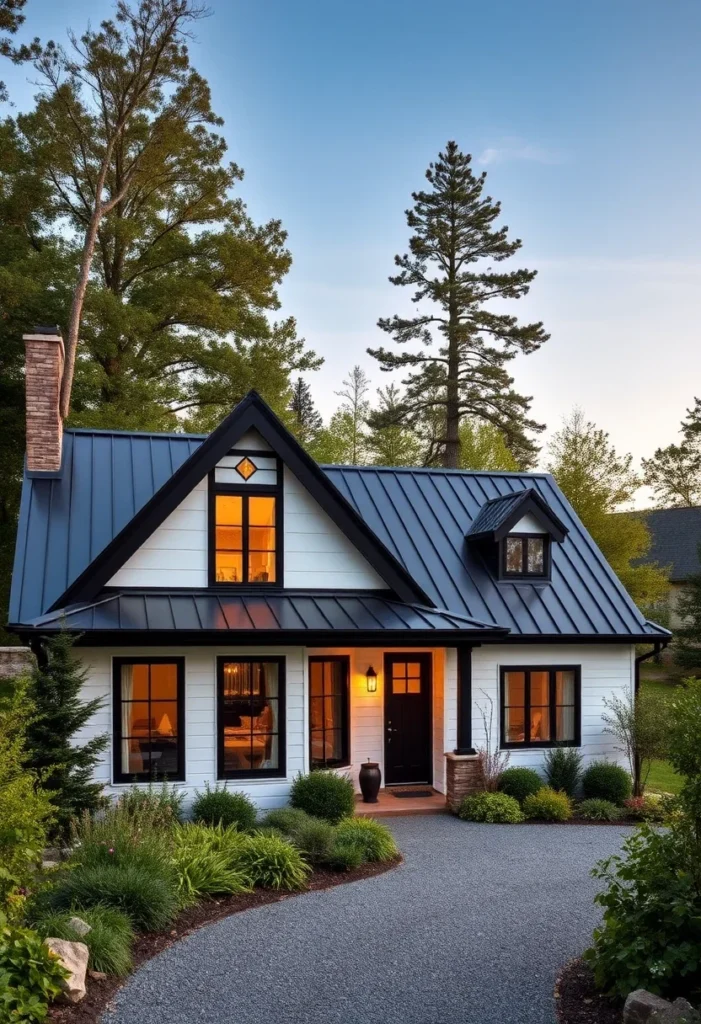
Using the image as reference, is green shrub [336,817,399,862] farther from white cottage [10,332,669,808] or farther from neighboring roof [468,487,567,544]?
neighboring roof [468,487,567,544]

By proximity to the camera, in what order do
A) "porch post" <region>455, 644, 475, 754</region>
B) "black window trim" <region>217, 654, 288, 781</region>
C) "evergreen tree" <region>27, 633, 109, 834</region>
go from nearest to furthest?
"evergreen tree" <region>27, 633, 109, 834</region>
"black window trim" <region>217, 654, 288, 781</region>
"porch post" <region>455, 644, 475, 754</region>

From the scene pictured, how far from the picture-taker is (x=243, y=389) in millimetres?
24250

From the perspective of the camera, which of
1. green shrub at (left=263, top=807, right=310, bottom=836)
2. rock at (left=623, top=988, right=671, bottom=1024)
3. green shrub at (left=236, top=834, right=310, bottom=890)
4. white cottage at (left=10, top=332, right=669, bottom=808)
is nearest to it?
rock at (left=623, top=988, right=671, bottom=1024)

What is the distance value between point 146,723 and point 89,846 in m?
3.91

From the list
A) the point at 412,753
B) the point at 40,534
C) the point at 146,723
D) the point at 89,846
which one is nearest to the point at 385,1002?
the point at 89,846

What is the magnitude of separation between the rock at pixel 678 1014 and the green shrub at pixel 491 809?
773cm

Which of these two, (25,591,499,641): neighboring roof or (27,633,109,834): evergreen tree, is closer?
(27,633,109,834): evergreen tree

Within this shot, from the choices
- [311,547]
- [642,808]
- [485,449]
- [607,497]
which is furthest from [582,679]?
[485,449]

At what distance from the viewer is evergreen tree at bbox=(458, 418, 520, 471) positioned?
30.6 m

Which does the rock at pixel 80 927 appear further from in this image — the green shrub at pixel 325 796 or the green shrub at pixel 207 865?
the green shrub at pixel 325 796

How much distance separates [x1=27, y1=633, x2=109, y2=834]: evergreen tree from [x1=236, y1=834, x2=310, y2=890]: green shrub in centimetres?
204

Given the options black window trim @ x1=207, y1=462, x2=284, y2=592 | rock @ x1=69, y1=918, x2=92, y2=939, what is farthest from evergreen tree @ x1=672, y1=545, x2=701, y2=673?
rock @ x1=69, y1=918, x2=92, y2=939

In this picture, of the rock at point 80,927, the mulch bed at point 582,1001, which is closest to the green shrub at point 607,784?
the mulch bed at point 582,1001

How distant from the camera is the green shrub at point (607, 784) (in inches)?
542
